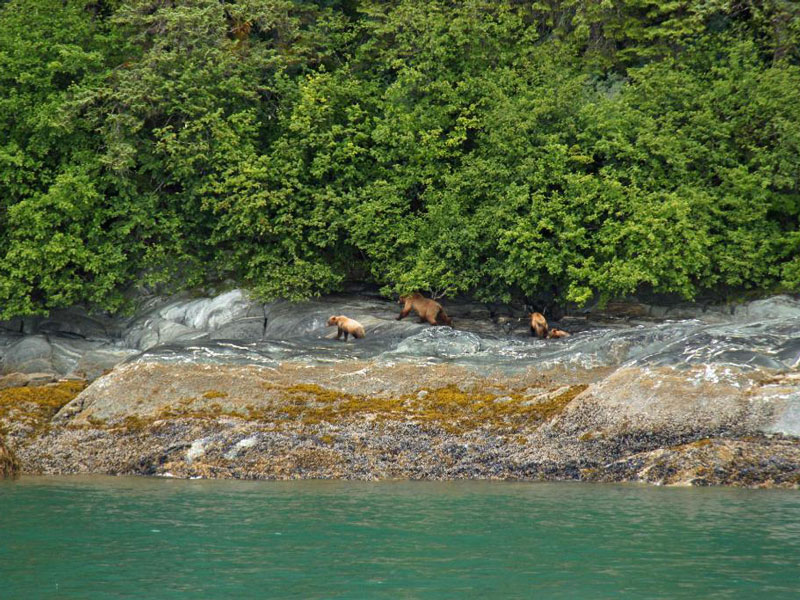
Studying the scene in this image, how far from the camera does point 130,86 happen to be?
3781 cm

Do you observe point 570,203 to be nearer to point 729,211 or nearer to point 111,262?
point 729,211

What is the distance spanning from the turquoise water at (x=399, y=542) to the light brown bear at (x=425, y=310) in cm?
1398

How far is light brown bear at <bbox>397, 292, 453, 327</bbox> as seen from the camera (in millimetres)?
33725

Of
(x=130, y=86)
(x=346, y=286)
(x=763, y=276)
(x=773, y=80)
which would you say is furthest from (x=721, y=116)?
(x=130, y=86)

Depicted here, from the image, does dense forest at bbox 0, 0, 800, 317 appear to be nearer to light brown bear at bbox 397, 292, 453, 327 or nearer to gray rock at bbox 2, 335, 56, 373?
light brown bear at bbox 397, 292, 453, 327

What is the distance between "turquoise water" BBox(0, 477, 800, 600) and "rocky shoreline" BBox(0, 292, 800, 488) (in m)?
1.51

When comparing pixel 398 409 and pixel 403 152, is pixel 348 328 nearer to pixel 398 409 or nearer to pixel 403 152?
pixel 398 409

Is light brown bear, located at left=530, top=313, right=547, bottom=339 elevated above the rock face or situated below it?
above

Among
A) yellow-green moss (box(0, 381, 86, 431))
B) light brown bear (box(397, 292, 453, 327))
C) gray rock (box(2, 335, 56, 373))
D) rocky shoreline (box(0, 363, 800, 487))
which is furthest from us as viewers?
gray rock (box(2, 335, 56, 373))

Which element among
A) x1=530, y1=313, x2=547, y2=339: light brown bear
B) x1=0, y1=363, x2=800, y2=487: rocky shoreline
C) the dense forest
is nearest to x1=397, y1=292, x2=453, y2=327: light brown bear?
the dense forest

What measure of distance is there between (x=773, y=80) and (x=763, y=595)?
2931 centimetres

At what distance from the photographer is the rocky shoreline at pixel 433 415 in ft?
69.2

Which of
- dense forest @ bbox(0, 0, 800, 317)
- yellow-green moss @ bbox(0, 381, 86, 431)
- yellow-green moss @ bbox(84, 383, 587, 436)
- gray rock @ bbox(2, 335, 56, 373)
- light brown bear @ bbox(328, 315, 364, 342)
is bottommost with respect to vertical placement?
gray rock @ bbox(2, 335, 56, 373)

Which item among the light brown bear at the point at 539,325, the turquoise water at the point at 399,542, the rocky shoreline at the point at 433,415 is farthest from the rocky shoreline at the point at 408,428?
the light brown bear at the point at 539,325
